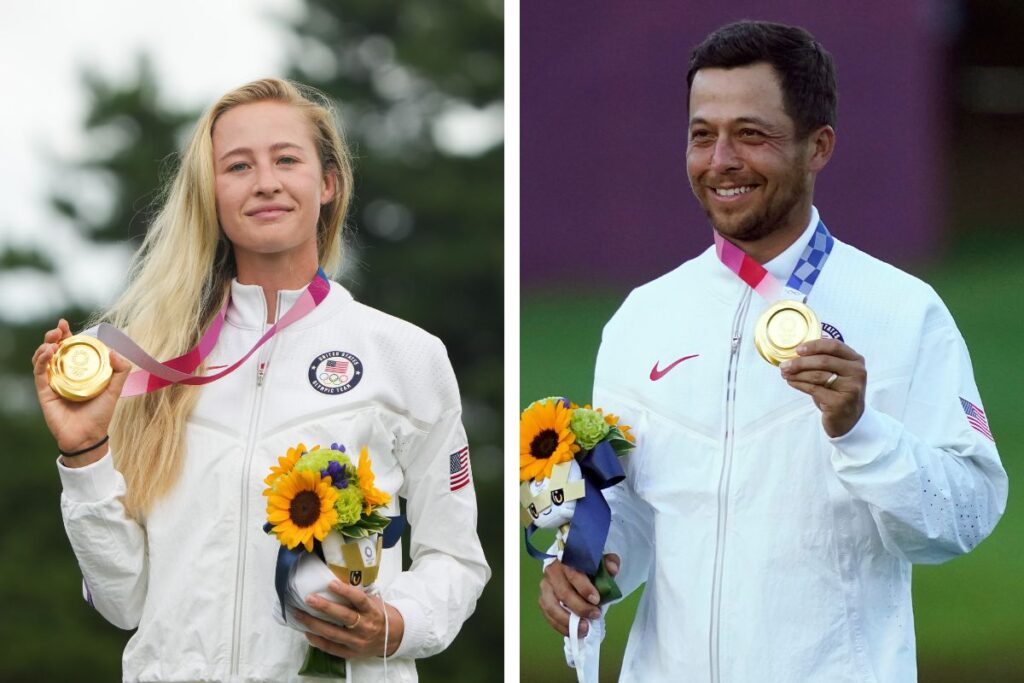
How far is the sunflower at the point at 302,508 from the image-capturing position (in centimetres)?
409

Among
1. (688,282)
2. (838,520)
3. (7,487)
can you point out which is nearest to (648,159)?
(688,282)

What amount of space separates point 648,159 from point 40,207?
5.05 meters


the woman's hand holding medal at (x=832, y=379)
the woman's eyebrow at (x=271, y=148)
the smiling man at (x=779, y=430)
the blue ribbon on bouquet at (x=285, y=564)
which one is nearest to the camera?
the woman's hand holding medal at (x=832, y=379)

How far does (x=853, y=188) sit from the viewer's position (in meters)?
4.80

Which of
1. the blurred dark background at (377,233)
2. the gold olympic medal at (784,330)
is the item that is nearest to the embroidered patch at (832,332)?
the gold olympic medal at (784,330)

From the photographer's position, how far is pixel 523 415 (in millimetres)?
4500

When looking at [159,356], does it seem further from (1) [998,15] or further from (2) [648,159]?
(1) [998,15]

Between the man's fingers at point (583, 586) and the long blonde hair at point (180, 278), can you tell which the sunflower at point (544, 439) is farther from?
the long blonde hair at point (180, 278)

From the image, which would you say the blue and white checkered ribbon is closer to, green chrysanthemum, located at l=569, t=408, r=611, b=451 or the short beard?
the short beard

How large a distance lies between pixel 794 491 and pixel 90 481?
164 centimetres

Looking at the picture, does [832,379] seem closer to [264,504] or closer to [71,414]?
[264,504]

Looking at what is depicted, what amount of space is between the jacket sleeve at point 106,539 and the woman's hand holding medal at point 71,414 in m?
0.05

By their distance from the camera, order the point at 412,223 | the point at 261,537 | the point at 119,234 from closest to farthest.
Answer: the point at 261,537
the point at 412,223
the point at 119,234

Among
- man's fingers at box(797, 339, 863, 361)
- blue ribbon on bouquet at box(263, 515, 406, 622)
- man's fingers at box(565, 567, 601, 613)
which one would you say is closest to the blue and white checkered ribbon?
man's fingers at box(797, 339, 863, 361)
